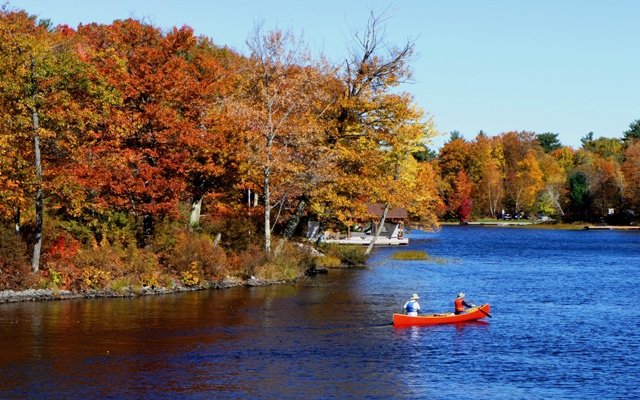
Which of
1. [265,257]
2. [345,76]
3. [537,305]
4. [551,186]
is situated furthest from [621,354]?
[551,186]

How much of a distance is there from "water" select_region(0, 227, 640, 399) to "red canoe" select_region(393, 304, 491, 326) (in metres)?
0.39

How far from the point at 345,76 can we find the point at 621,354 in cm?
3465

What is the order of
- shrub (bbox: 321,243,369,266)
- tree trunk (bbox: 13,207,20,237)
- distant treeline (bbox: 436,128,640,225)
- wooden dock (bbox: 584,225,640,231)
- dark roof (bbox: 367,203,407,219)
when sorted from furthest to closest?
distant treeline (bbox: 436,128,640,225) < wooden dock (bbox: 584,225,640,231) < dark roof (bbox: 367,203,407,219) < shrub (bbox: 321,243,369,266) < tree trunk (bbox: 13,207,20,237)

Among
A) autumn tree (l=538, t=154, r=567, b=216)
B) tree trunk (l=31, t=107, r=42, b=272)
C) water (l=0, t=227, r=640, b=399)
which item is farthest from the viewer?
autumn tree (l=538, t=154, r=567, b=216)

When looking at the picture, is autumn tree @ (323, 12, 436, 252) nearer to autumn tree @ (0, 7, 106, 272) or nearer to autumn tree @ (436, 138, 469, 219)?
autumn tree @ (0, 7, 106, 272)

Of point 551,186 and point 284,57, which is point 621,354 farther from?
point 551,186

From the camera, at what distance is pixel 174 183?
49.0m

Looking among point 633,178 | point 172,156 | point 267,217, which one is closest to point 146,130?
point 172,156

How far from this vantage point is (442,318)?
38.4 m

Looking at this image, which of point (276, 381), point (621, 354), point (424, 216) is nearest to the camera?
point (276, 381)

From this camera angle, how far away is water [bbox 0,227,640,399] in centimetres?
2642

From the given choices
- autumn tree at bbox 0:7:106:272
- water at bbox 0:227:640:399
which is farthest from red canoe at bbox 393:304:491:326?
autumn tree at bbox 0:7:106:272

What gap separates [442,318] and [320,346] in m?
7.98

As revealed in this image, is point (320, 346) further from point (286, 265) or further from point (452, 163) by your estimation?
point (452, 163)
